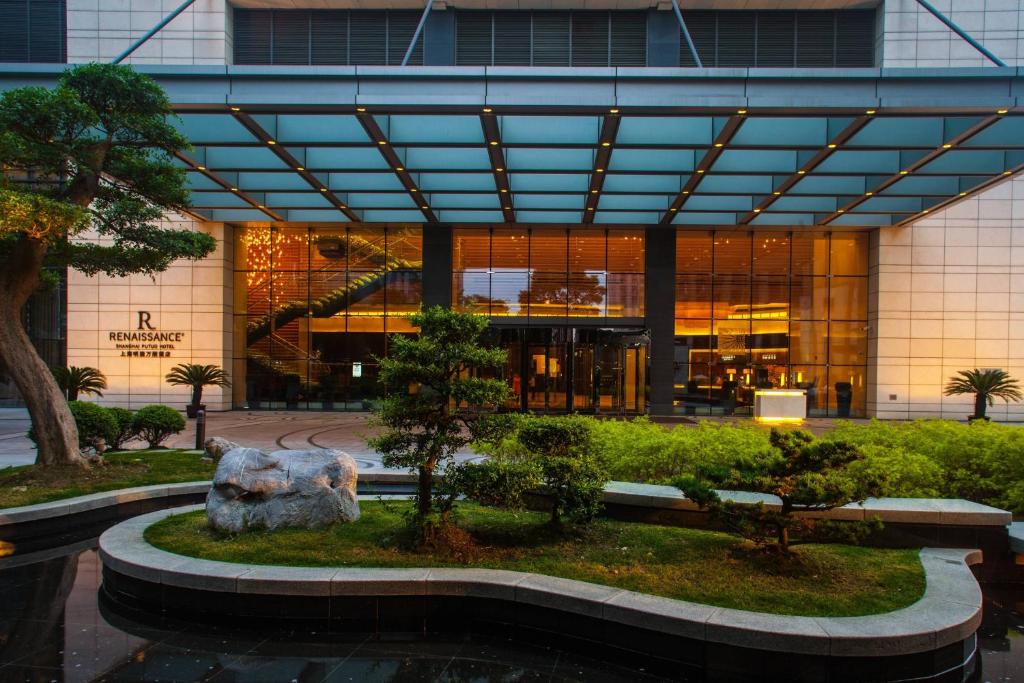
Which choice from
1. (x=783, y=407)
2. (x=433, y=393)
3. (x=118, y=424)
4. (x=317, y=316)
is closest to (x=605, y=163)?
(x=783, y=407)

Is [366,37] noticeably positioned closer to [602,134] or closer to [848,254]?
[602,134]

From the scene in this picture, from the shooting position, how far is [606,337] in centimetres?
2608

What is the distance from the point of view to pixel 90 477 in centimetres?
965

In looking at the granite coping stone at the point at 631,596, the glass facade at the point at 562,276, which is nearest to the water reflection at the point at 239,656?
the granite coping stone at the point at 631,596

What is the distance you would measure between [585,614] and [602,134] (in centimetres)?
1297

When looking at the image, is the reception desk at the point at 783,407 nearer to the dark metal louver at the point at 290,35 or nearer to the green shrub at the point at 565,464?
the green shrub at the point at 565,464

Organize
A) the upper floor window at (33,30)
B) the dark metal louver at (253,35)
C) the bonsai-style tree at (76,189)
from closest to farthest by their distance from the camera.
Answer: the bonsai-style tree at (76,189), the dark metal louver at (253,35), the upper floor window at (33,30)

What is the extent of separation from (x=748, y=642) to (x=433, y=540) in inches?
117

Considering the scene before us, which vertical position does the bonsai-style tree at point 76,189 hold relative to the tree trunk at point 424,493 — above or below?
above

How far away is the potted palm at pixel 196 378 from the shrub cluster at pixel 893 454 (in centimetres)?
1750

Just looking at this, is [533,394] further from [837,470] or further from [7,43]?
[7,43]

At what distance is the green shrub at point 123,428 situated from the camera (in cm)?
1255

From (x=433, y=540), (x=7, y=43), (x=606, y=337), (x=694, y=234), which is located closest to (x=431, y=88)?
(x=433, y=540)

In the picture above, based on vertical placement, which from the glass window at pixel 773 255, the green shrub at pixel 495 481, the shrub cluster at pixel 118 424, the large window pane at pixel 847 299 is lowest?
the shrub cluster at pixel 118 424
